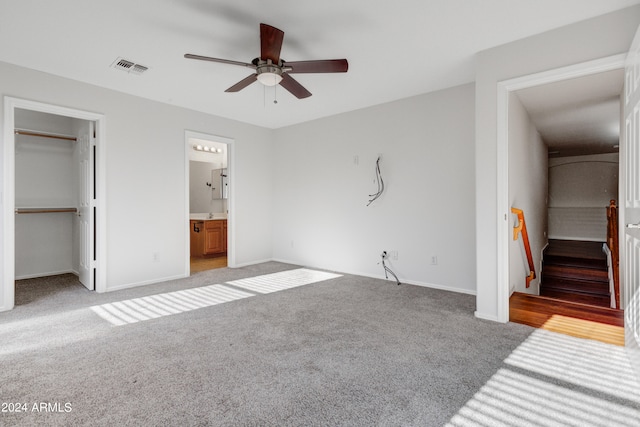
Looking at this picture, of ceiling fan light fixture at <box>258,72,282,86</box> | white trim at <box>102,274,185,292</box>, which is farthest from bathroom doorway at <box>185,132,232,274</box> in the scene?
ceiling fan light fixture at <box>258,72,282,86</box>

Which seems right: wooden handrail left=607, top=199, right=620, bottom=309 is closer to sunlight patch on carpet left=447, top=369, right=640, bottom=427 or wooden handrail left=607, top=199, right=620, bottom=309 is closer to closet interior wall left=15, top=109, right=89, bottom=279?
sunlight patch on carpet left=447, top=369, right=640, bottom=427

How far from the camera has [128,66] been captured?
3359 millimetres

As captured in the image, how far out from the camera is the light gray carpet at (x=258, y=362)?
5.52ft

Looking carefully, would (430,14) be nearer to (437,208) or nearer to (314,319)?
(437,208)

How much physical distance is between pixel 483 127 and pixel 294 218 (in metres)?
3.53

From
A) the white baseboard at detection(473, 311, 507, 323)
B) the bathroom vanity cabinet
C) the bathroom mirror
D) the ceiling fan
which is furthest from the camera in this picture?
the bathroom mirror

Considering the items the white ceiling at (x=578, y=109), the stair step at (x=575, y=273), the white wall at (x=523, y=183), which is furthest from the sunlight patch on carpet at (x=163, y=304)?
the stair step at (x=575, y=273)

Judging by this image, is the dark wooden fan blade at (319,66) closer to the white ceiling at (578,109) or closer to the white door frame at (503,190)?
the white door frame at (503,190)

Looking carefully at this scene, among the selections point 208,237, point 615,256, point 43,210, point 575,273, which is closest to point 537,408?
point 615,256

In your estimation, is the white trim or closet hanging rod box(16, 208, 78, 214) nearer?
the white trim

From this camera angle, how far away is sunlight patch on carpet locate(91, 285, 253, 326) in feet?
10.2

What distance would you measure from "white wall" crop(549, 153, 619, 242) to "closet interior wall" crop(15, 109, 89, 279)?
33.7 feet

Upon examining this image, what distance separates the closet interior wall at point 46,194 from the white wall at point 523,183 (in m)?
5.48

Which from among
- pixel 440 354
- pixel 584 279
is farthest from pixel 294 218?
pixel 584 279
